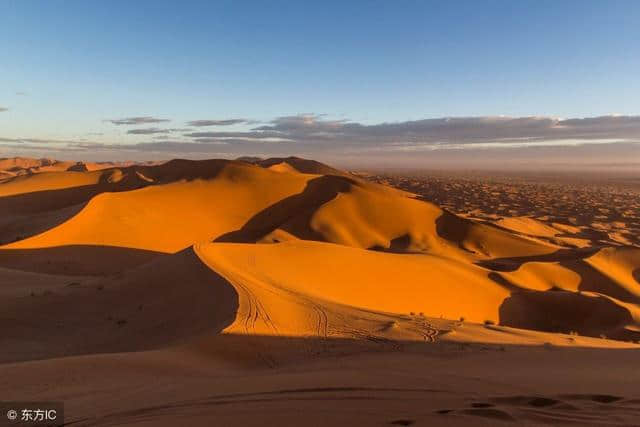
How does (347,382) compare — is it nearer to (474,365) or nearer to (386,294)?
(474,365)

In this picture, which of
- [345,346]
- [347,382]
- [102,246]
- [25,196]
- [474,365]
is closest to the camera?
[347,382]

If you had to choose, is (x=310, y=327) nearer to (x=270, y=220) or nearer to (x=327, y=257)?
(x=327, y=257)

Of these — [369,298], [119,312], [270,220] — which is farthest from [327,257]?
[270,220]

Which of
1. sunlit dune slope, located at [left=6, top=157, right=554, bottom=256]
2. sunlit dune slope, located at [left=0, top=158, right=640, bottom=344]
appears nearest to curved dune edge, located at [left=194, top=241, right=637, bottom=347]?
sunlit dune slope, located at [left=0, top=158, right=640, bottom=344]

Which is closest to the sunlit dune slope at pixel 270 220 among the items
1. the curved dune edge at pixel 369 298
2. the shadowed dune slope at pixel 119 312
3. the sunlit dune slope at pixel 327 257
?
the sunlit dune slope at pixel 327 257

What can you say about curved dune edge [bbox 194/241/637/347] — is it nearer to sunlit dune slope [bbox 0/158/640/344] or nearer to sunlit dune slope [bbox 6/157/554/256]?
sunlit dune slope [bbox 0/158/640/344]

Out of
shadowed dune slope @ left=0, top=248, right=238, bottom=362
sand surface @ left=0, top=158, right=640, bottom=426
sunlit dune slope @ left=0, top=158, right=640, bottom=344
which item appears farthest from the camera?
sunlit dune slope @ left=0, top=158, right=640, bottom=344

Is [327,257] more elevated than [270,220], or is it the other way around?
[327,257]

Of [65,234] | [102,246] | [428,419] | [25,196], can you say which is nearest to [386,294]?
[428,419]
